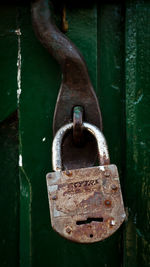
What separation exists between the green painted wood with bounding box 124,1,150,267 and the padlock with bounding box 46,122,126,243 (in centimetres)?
15

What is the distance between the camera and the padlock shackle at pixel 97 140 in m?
0.65

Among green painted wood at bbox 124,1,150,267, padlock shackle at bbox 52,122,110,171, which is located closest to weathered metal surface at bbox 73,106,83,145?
padlock shackle at bbox 52,122,110,171

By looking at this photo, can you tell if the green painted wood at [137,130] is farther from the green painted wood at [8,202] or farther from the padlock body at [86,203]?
the green painted wood at [8,202]

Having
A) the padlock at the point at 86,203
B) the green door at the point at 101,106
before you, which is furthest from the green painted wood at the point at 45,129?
the padlock at the point at 86,203

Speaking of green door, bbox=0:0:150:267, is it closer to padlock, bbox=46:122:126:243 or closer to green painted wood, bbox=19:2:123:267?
green painted wood, bbox=19:2:123:267

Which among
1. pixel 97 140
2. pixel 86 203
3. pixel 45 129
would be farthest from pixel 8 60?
pixel 86 203

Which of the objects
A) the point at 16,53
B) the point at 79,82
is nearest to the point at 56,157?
the point at 79,82

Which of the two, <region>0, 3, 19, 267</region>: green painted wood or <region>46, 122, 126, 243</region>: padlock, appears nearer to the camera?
<region>46, 122, 126, 243</region>: padlock

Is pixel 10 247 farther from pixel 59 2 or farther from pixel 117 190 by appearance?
pixel 59 2

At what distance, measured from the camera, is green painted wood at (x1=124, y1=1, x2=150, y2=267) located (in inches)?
29.3

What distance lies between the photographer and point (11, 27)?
0.77m

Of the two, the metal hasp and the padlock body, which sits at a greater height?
the metal hasp

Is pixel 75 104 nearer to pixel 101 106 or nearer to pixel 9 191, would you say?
pixel 101 106

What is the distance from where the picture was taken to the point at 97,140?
2.17 ft
